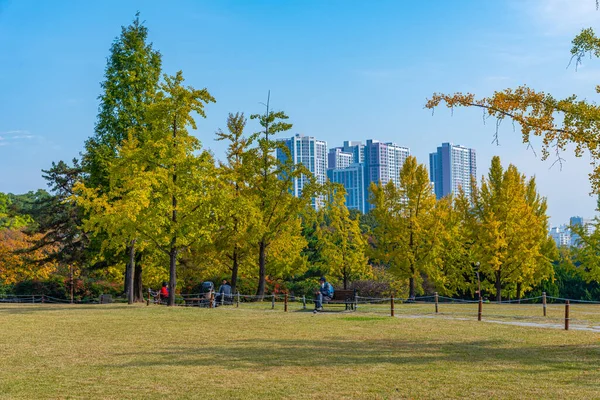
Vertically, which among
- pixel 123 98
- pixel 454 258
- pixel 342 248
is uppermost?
pixel 123 98

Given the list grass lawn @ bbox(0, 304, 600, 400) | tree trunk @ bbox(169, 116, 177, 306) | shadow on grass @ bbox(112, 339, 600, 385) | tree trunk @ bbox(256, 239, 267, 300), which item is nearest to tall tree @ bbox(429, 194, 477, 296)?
tree trunk @ bbox(256, 239, 267, 300)

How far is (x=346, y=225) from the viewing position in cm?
4869

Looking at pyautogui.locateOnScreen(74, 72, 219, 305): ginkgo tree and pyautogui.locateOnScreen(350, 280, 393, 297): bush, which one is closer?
pyautogui.locateOnScreen(74, 72, 219, 305): ginkgo tree

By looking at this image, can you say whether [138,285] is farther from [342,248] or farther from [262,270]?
[342,248]

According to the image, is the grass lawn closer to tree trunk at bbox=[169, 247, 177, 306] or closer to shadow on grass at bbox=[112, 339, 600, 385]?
shadow on grass at bbox=[112, 339, 600, 385]

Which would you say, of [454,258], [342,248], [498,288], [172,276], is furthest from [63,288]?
[498,288]

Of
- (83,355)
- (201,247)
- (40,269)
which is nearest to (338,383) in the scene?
(83,355)

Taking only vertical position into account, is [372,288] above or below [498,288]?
below

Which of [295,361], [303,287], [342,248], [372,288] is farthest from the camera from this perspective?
[303,287]

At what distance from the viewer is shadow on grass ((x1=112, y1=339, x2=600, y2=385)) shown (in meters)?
12.3

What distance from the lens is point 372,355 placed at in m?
13.6

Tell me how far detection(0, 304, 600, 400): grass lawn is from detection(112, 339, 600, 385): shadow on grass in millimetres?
23

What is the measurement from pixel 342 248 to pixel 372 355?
112 feet

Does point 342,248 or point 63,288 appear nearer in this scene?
point 342,248
